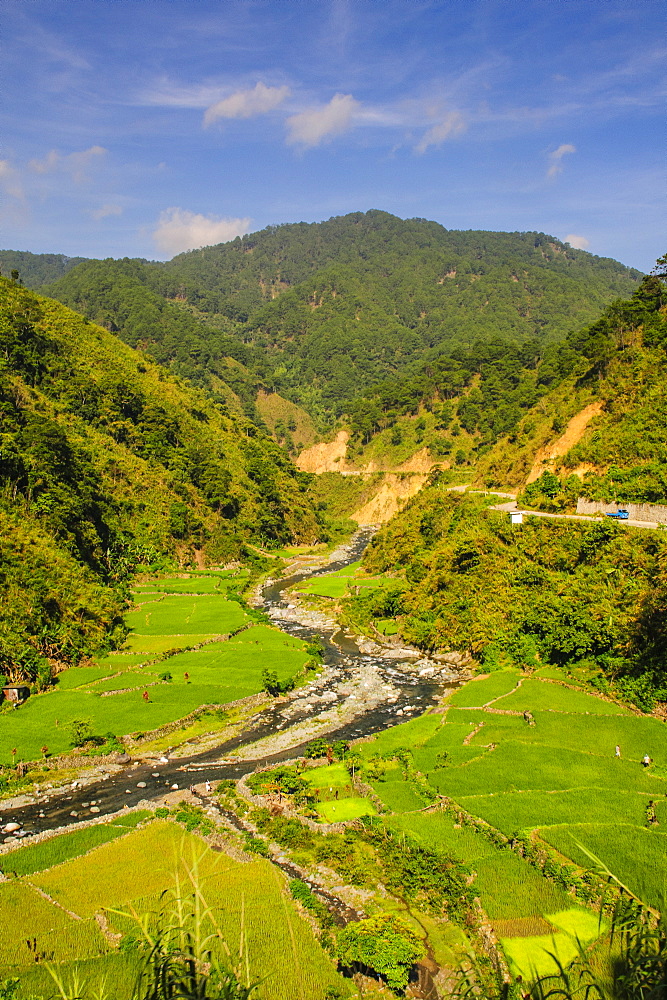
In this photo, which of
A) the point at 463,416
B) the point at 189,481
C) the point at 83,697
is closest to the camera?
the point at 83,697

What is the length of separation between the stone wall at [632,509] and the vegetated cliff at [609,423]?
2.60 ft

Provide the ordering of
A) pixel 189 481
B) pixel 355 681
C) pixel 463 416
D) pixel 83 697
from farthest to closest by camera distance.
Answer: pixel 463 416 < pixel 189 481 < pixel 355 681 < pixel 83 697

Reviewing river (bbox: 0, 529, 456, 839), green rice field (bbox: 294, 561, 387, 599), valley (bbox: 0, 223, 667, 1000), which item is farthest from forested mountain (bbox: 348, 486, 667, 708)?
green rice field (bbox: 294, 561, 387, 599)

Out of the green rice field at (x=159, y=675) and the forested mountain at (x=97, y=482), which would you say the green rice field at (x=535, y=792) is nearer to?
the green rice field at (x=159, y=675)

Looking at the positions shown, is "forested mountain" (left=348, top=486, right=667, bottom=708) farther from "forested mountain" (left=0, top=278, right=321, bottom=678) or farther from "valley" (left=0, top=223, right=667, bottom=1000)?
"forested mountain" (left=0, top=278, right=321, bottom=678)

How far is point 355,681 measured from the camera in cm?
4091

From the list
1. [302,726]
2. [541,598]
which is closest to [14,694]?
[302,726]

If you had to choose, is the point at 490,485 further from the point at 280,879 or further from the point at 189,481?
the point at 280,879

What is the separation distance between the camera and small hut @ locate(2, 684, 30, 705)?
34094 mm

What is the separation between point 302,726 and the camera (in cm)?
3375

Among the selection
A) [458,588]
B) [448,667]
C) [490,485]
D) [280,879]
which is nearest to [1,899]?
A: [280,879]

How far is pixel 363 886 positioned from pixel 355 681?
21.4 m

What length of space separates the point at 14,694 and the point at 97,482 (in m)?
39.9

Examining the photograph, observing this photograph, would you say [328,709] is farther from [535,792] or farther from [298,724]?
[535,792]
